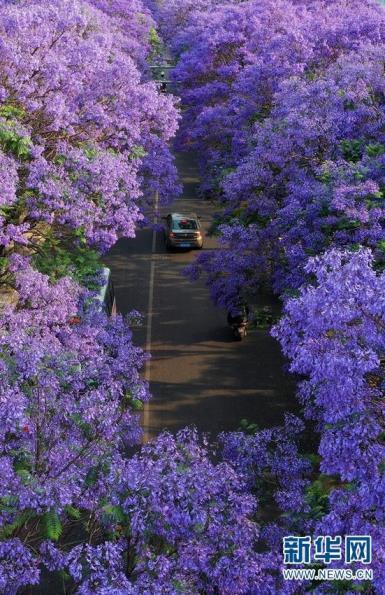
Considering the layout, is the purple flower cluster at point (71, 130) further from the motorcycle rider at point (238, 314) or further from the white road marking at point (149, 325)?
the motorcycle rider at point (238, 314)

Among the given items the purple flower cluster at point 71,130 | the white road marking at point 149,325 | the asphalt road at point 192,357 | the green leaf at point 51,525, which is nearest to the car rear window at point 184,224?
the asphalt road at point 192,357

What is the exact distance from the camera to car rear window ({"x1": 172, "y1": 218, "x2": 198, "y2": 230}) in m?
30.3

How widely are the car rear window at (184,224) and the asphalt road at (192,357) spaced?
3.99ft

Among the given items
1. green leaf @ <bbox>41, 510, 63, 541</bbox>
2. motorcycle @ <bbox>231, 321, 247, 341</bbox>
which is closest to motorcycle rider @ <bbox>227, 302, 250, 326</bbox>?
motorcycle @ <bbox>231, 321, 247, 341</bbox>

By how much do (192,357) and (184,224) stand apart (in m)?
9.60

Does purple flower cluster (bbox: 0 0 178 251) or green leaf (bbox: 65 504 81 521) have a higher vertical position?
purple flower cluster (bbox: 0 0 178 251)

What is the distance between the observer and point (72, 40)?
19.7m

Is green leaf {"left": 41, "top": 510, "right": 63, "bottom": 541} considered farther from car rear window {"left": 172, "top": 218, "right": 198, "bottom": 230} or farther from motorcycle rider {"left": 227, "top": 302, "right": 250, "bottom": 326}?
car rear window {"left": 172, "top": 218, "right": 198, "bottom": 230}

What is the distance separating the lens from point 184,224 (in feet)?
99.8

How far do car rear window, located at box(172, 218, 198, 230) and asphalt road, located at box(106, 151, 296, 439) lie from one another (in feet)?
3.99

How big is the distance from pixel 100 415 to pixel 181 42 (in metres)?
35.6

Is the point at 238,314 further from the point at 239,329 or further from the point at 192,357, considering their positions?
the point at 192,357

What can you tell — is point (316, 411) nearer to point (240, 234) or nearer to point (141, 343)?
point (240, 234)

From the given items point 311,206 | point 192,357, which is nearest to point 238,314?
point 192,357
